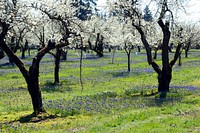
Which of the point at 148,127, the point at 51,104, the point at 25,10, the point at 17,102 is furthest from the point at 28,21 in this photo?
the point at 148,127

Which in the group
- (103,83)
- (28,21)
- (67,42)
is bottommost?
(103,83)

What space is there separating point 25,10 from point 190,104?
10807mm

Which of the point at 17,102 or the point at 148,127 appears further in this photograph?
the point at 17,102

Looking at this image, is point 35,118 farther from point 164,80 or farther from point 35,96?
point 164,80

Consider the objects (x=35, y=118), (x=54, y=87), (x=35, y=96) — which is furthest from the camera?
(x=54, y=87)

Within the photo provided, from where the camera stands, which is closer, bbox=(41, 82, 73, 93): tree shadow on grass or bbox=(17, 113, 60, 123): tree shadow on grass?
bbox=(17, 113, 60, 123): tree shadow on grass

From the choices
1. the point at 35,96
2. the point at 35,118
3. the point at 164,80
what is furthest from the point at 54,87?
the point at 35,118

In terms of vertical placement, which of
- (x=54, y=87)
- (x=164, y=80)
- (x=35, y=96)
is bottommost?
(x=54, y=87)

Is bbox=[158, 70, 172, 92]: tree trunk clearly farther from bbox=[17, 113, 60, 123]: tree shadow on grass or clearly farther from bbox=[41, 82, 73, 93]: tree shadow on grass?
bbox=[17, 113, 60, 123]: tree shadow on grass

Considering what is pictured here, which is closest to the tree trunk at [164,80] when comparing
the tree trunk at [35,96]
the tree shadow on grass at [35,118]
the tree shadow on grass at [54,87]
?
the tree shadow on grass at [54,87]

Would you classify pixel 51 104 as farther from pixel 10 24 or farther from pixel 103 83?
pixel 103 83

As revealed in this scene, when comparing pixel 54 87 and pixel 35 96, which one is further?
pixel 54 87

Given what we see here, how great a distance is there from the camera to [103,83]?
1417 inches

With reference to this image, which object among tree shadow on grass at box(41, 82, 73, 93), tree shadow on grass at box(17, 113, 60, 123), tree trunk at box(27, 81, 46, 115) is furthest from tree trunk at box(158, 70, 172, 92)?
tree trunk at box(27, 81, 46, 115)
